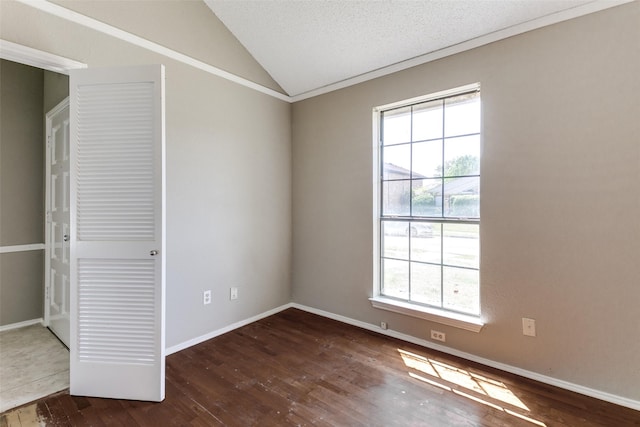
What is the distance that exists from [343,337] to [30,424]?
7.20ft

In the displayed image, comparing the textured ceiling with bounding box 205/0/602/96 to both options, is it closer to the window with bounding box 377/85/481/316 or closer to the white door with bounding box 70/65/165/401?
the window with bounding box 377/85/481/316

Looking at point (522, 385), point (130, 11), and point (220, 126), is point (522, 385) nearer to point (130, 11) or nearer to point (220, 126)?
point (220, 126)

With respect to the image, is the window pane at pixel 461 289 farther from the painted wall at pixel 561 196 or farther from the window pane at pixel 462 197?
the window pane at pixel 462 197

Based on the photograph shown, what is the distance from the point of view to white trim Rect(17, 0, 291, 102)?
1.91 meters

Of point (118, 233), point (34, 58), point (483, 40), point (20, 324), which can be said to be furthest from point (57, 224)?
point (483, 40)

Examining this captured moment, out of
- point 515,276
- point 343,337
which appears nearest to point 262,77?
point 343,337

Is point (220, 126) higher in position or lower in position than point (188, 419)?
higher

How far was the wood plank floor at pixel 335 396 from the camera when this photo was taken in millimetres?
1724

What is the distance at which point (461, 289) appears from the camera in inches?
98.7

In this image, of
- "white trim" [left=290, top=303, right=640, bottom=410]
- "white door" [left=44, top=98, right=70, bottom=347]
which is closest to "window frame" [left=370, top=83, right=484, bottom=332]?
"white trim" [left=290, top=303, right=640, bottom=410]

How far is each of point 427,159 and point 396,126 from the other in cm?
49

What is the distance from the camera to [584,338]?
1.97 m

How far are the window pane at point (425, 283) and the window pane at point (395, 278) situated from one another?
7cm

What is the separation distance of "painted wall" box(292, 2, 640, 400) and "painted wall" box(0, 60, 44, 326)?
12.7 feet
